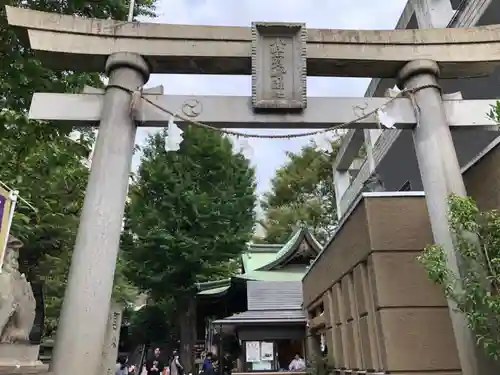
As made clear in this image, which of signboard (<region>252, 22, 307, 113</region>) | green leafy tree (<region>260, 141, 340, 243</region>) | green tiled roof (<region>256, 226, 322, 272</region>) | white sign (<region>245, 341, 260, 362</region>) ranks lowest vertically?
white sign (<region>245, 341, 260, 362</region>)

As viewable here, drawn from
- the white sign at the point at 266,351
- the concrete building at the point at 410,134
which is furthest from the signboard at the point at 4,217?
the white sign at the point at 266,351

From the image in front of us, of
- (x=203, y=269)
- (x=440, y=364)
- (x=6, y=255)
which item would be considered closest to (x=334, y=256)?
(x=440, y=364)

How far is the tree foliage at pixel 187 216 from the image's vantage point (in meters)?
20.8

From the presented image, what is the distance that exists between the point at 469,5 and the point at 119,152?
629cm

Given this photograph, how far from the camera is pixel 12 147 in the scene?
678 centimetres

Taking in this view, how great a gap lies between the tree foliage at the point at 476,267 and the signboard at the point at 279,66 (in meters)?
2.53

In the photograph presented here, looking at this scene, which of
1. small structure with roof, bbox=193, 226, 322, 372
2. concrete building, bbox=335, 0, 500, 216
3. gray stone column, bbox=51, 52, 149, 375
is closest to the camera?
gray stone column, bbox=51, 52, 149, 375

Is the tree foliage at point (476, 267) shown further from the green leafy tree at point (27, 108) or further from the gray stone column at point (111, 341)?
the green leafy tree at point (27, 108)

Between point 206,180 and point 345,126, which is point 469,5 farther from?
point 206,180

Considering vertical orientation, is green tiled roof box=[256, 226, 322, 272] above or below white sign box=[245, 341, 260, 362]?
above

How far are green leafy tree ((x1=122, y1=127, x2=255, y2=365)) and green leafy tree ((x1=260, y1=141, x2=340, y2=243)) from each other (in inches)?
298

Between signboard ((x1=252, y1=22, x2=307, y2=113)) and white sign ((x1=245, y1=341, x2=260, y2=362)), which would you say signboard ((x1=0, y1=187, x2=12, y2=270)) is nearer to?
signboard ((x1=252, y1=22, x2=307, y2=113))

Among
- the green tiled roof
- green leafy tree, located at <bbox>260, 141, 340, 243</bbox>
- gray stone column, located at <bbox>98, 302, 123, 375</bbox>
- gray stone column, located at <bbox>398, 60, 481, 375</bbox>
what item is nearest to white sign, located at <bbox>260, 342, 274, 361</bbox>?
the green tiled roof

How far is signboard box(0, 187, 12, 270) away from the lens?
15.0 ft
